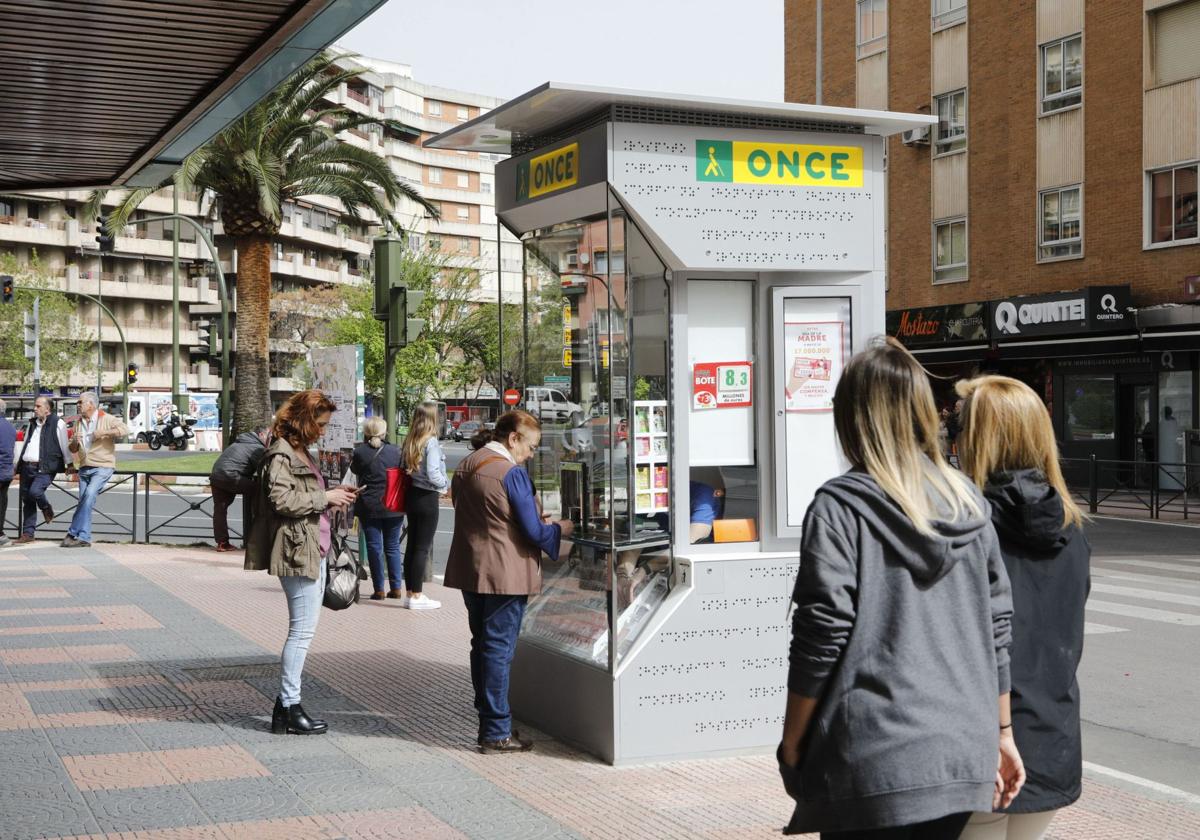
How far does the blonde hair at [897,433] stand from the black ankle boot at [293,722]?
4715mm

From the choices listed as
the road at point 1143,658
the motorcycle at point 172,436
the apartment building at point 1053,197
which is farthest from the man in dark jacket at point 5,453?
the motorcycle at point 172,436

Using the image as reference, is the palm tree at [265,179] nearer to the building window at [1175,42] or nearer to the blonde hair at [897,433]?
the building window at [1175,42]

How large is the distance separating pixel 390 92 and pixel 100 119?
90.7 m

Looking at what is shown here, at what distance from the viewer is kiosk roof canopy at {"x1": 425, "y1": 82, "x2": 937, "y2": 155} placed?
631 centimetres

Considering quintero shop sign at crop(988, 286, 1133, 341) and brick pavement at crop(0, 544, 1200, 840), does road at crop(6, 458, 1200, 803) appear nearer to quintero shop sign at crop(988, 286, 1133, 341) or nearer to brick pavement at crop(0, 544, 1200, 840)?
brick pavement at crop(0, 544, 1200, 840)

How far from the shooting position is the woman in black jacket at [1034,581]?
3.16 m

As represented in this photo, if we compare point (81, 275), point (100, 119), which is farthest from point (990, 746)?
point (81, 275)

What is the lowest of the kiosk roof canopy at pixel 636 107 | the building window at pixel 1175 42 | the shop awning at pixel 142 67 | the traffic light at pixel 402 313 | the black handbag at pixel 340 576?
the black handbag at pixel 340 576

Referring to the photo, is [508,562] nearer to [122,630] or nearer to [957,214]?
[122,630]

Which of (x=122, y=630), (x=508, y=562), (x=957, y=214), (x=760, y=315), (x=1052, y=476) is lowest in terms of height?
(x=122, y=630)

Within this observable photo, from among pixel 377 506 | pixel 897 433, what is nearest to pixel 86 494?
pixel 377 506

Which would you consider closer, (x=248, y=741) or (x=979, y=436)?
(x=979, y=436)

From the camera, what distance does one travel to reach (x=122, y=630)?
10.3 meters

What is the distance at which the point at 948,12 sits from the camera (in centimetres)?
3266
